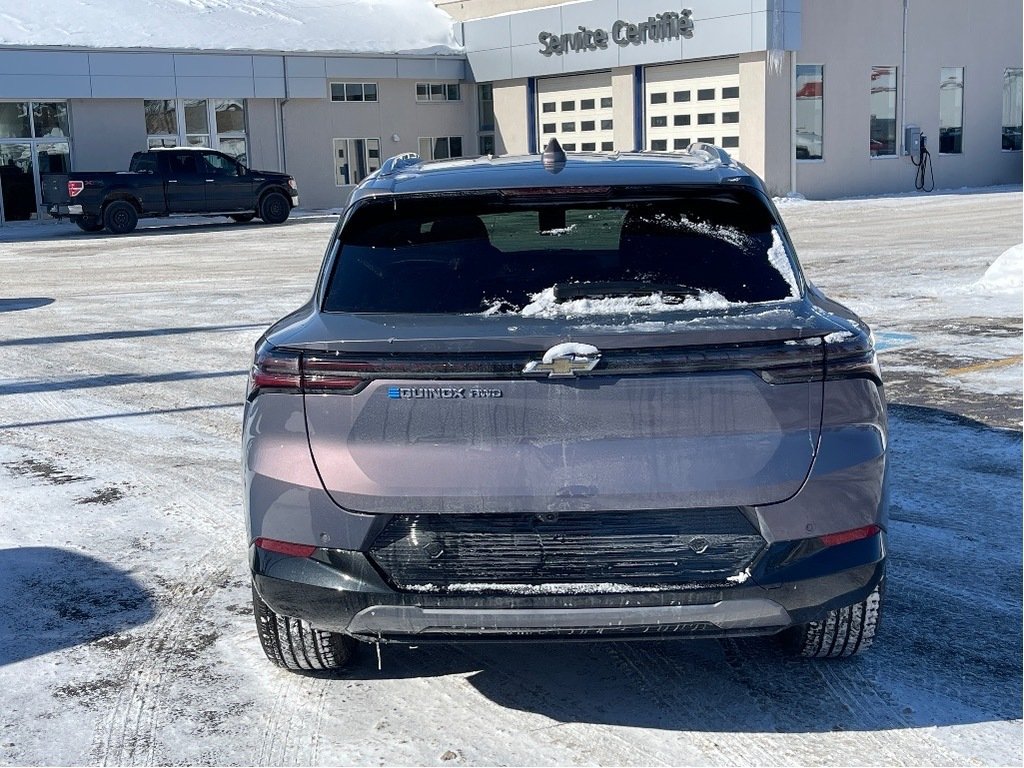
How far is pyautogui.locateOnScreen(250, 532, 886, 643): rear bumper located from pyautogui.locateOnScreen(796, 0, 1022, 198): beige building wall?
3117cm

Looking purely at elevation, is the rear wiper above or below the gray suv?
above

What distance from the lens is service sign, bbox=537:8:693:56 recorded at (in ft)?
109

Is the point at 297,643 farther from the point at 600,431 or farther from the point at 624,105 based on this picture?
the point at 624,105

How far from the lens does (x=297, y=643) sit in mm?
4027

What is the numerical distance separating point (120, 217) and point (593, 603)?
2753cm

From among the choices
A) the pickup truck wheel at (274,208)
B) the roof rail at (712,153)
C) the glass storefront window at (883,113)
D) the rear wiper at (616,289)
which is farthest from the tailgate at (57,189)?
the rear wiper at (616,289)

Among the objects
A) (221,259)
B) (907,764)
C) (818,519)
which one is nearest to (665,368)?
(818,519)

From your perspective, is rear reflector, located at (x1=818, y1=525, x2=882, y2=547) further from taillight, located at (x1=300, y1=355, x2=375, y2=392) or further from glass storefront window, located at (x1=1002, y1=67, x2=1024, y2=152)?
glass storefront window, located at (x1=1002, y1=67, x2=1024, y2=152)

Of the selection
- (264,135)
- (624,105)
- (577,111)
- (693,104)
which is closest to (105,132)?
(264,135)

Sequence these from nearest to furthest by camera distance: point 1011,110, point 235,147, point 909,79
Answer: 1. point 909,79
2. point 235,147
3. point 1011,110

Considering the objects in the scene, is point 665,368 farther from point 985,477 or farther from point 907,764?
point 985,477

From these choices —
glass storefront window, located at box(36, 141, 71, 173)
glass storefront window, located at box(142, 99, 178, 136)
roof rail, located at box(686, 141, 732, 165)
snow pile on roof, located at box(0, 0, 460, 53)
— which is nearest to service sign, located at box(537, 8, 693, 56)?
snow pile on roof, located at box(0, 0, 460, 53)

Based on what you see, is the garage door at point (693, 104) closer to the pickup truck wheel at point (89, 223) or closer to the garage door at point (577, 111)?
the garage door at point (577, 111)

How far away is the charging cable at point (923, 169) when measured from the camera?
35844mm
